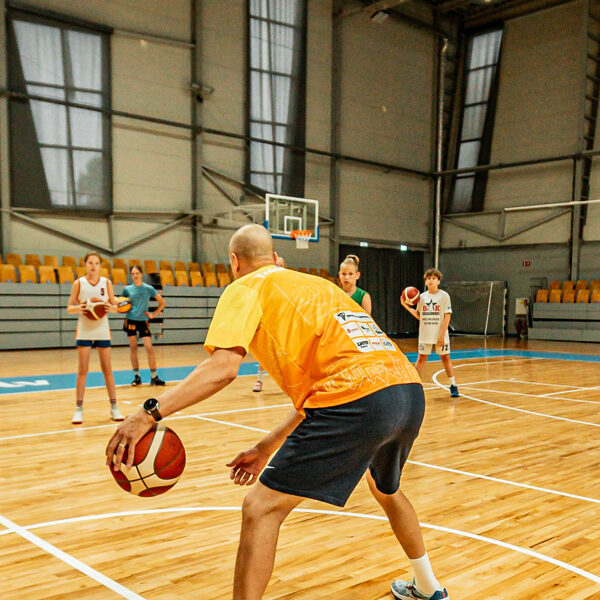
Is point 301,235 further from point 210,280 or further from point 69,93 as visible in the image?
point 69,93

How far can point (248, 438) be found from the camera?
228 inches

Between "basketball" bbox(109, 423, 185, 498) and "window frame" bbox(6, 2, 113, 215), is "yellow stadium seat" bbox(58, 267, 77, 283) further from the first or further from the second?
"basketball" bbox(109, 423, 185, 498)

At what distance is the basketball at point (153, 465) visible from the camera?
2.15m

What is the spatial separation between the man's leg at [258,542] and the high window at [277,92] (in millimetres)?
16516

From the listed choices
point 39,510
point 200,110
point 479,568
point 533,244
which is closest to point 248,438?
point 39,510

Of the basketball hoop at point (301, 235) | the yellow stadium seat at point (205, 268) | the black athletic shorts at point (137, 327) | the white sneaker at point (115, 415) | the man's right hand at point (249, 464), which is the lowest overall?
the white sneaker at point (115, 415)

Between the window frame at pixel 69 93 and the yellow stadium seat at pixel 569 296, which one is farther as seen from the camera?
the yellow stadium seat at pixel 569 296

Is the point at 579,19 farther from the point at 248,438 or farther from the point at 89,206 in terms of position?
the point at 248,438

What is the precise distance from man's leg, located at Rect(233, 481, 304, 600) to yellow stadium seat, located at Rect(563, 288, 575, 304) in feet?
61.7

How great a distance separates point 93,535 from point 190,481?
111 cm

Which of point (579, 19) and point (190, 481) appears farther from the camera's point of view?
point (579, 19)

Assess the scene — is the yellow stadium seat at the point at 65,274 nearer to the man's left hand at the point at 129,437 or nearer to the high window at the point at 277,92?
the high window at the point at 277,92

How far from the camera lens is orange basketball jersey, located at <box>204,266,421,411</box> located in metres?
2.11

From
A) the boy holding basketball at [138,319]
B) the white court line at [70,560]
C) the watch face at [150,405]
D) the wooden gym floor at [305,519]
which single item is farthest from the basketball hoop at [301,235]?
the watch face at [150,405]
